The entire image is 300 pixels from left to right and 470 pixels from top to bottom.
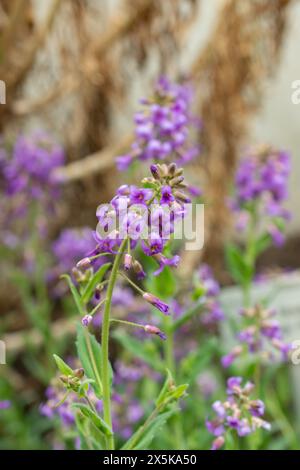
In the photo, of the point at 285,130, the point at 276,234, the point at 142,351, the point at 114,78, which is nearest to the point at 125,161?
the point at 142,351

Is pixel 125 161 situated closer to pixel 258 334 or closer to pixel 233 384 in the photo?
pixel 258 334

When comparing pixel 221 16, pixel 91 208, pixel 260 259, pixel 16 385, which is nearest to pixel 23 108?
pixel 91 208

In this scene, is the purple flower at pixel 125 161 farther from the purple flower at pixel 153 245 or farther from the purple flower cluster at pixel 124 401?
the purple flower at pixel 153 245

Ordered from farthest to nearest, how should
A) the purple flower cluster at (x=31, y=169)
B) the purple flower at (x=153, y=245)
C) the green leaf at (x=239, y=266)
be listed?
1. the purple flower cluster at (x=31, y=169)
2. the green leaf at (x=239, y=266)
3. the purple flower at (x=153, y=245)

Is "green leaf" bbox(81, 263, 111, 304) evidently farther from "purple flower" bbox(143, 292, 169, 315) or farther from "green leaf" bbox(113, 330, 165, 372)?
"green leaf" bbox(113, 330, 165, 372)

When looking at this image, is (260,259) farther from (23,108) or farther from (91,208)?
(23,108)

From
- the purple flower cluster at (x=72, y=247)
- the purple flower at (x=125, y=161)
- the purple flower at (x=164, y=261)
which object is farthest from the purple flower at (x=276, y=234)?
the purple flower at (x=164, y=261)
